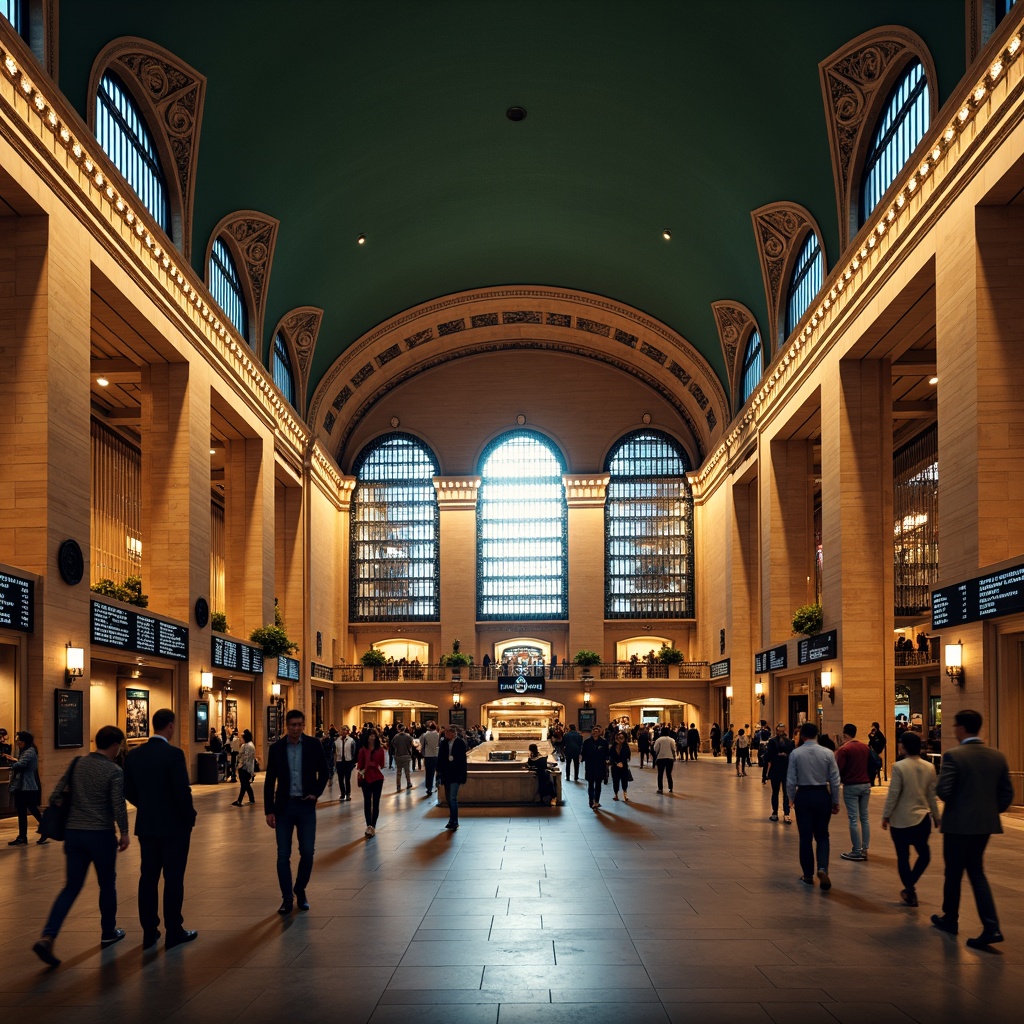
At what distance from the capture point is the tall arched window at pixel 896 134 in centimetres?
1942

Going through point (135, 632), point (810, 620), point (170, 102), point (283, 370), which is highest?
point (170, 102)

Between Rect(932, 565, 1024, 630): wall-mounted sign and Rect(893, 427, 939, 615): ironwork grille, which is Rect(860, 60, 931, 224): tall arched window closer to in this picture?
Rect(932, 565, 1024, 630): wall-mounted sign

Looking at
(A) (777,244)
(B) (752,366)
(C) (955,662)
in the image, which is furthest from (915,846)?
(B) (752,366)

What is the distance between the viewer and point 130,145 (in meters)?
20.6

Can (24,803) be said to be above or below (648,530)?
below

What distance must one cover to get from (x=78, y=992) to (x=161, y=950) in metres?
1.10

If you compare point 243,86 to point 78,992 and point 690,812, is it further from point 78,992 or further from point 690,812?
point 78,992

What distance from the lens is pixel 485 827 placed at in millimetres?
15398

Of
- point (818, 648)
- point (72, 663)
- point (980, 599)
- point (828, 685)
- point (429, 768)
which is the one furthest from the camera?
point (818, 648)

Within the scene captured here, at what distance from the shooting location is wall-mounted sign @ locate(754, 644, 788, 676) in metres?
28.6

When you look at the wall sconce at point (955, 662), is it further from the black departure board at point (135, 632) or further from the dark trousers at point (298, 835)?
the black departure board at point (135, 632)

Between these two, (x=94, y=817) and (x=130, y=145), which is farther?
(x=130, y=145)

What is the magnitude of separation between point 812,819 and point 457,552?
129ft

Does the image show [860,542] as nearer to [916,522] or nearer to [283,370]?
[916,522]
